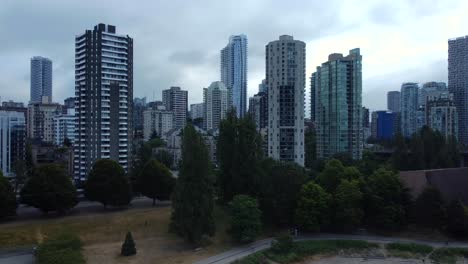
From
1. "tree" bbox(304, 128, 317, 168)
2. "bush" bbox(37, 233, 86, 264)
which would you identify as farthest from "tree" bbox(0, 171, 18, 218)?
"tree" bbox(304, 128, 317, 168)

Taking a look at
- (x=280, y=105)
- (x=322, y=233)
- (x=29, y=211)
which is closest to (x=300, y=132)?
(x=280, y=105)

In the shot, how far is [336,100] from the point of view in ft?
273

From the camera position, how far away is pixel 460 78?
122562mm

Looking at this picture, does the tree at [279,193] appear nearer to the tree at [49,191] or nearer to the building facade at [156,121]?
the tree at [49,191]

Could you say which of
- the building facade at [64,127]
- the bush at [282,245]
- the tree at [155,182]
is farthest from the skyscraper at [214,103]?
the bush at [282,245]

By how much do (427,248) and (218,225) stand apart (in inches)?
767

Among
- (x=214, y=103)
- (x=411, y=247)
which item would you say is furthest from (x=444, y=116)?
(x=214, y=103)

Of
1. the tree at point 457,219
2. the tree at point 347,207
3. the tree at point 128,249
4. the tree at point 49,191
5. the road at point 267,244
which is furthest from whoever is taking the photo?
the tree at point 49,191

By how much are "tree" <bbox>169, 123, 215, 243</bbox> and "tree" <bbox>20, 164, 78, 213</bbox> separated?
12.7 m

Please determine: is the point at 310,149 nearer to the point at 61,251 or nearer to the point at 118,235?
the point at 118,235

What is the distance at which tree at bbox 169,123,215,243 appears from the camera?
32438 mm

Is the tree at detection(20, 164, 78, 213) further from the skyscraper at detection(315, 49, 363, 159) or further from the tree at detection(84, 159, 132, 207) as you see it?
the skyscraper at detection(315, 49, 363, 159)

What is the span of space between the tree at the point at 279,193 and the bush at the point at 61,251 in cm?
1845

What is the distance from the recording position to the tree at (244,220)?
34125 mm
